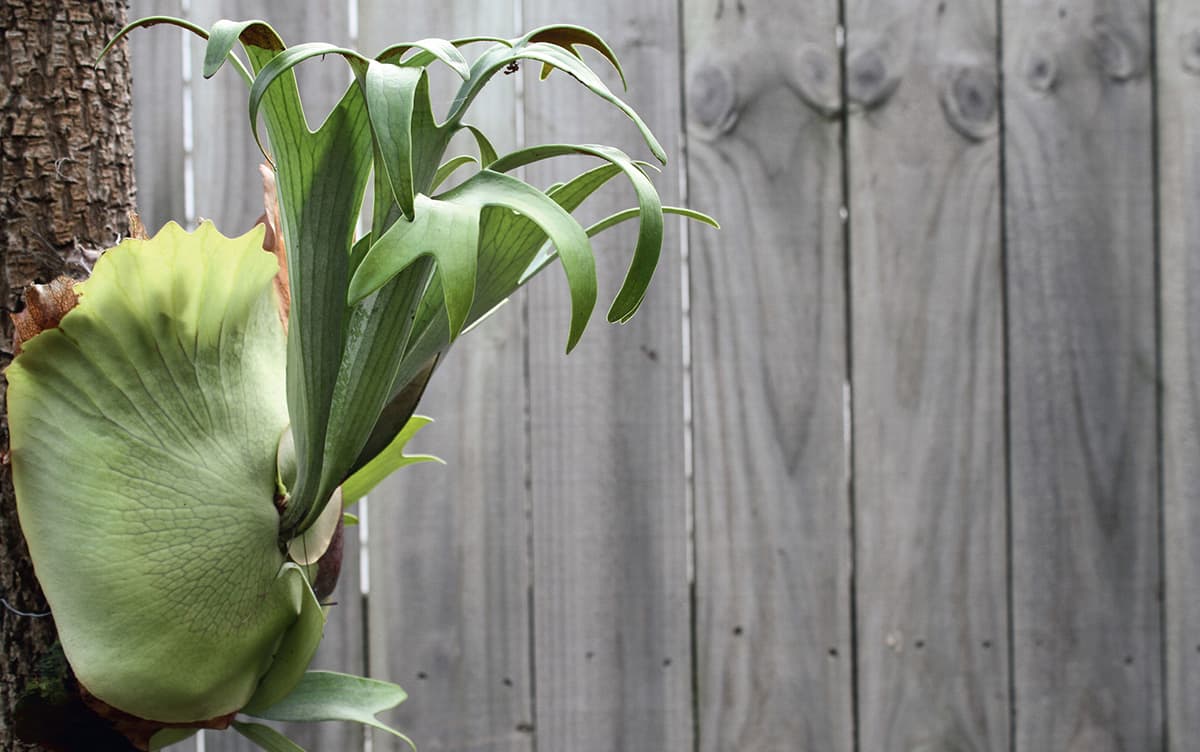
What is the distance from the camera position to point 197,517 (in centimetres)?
41

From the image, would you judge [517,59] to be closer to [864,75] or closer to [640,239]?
[640,239]

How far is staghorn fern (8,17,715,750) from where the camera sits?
396 mm

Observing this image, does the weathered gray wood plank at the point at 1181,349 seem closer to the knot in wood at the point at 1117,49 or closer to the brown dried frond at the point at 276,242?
the knot in wood at the point at 1117,49

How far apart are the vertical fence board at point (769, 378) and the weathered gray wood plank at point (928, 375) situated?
0.03 meters

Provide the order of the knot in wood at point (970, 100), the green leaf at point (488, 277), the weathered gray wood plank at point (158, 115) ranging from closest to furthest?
the green leaf at point (488, 277) < the weathered gray wood plank at point (158, 115) < the knot in wood at point (970, 100)

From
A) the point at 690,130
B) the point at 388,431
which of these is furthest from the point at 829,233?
the point at 388,431

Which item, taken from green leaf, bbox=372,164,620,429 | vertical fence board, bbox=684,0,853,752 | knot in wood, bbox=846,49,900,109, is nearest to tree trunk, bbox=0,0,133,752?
green leaf, bbox=372,164,620,429

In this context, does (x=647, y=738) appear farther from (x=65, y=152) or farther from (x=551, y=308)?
(x=65, y=152)

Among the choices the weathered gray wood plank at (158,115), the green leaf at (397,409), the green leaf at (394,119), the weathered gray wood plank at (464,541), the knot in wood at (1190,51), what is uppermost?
the knot in wood at (1190,51)

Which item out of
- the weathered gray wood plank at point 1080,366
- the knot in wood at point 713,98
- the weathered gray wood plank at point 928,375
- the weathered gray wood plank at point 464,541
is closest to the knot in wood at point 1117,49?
the weathered gray wood plank at point 1080,366

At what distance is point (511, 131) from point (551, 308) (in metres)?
0.19

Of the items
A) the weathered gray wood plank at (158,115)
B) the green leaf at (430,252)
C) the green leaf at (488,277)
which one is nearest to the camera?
the green leaf at (430,252)

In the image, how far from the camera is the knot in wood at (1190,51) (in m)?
1.09

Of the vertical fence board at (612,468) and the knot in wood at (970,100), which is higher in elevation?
the knot in wood at (970,100)
